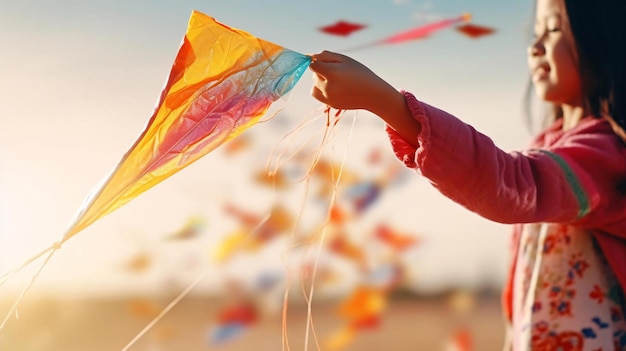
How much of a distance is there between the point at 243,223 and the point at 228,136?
43.9 inches

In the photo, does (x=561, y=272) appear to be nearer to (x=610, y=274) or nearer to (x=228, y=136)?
(x=610, y=274)

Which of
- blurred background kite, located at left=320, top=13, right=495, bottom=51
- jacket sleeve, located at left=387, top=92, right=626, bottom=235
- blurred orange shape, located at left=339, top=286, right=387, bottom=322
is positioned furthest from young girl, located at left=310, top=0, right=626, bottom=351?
blurred orange shape, located at left=339, top=286, right=387, bottom=322

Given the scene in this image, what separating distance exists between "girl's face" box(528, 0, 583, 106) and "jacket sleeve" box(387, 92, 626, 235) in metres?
0.14

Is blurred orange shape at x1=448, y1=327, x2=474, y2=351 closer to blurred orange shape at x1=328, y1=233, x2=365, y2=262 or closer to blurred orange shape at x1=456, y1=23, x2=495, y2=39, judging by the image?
blurred orange shape at x1=328, y1=233, x2=365, y2=262

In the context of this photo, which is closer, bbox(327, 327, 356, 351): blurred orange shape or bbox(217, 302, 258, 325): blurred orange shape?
bbox(217, 302, 258, 325): blurred orange shape

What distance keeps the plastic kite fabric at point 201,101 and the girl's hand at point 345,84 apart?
0.08 feet

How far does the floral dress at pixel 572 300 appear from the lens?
117 cm

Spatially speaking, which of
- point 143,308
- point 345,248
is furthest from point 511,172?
point 143,308

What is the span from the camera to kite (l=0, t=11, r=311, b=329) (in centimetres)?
86

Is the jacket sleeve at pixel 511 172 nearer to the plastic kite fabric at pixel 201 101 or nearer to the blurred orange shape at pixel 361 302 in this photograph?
the plastic kite fabric at pixel 201 101

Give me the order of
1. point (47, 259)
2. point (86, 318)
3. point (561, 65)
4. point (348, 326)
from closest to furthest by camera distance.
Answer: point (47, 259)
point (561, 65)
point (348, 326)
point (86, 318)

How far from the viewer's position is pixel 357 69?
2.82 ft

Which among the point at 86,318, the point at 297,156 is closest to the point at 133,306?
the point at 86,318

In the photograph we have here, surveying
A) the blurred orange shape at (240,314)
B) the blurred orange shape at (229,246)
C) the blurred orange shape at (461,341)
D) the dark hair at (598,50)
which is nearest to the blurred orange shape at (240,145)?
the blurred orange shape at (229,246)
